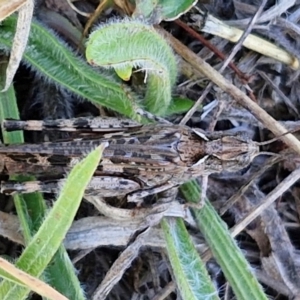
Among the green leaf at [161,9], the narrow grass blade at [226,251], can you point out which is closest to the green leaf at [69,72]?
the green leaf at [161,9]

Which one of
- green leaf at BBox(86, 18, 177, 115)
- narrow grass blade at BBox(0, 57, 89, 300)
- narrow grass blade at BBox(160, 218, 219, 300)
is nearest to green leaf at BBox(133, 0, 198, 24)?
green leaf at BBox(86, 18, 177, 115)

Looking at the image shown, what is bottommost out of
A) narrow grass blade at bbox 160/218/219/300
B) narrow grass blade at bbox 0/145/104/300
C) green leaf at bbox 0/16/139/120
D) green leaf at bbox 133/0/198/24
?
narrow grass blade at bbox 160/218/219/300

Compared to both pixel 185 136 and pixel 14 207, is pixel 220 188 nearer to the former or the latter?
pixel 185 136

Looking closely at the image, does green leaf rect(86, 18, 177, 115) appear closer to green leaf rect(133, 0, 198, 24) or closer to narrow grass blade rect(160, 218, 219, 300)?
green leaf rect(133, 0, 198, 24)

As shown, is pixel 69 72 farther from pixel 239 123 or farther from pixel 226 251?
pixel 226 251

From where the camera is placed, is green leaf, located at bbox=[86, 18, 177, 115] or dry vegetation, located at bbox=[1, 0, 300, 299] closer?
green leaf, located at bbox=[86, 18, 177, 115]

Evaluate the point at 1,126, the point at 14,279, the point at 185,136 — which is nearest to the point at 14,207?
the point at 1,126

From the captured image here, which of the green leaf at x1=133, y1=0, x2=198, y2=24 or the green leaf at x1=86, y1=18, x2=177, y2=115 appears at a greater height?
the green leaf at x1=133, y1=0, x2=198, y2=24
